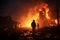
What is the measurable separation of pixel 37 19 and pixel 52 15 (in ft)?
13.2

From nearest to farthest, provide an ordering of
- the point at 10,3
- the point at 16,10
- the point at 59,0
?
1. the point at 59,0
2. the point at 10,3
3. the point at 16,10

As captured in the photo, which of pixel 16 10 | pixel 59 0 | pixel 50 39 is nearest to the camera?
pixel 50 39

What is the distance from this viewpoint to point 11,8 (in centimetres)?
3678

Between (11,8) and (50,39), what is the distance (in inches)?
830

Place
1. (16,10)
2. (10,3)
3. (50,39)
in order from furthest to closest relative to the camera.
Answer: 1. (16,10)
2. (10,3)
3. (50,39)

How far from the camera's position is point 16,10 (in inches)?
1489

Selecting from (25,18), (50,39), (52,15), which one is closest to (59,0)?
(52,15)

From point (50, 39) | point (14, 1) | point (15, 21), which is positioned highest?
point (14, 1)

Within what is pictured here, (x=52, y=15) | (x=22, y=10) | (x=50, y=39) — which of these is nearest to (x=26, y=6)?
(x=22, y=10)

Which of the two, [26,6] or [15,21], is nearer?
[15,21]

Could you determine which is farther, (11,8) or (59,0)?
(11,8)

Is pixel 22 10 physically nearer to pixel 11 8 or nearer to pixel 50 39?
pixel 11 8

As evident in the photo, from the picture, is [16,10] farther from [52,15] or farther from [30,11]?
[52,15]

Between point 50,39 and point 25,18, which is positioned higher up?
point 25,18
